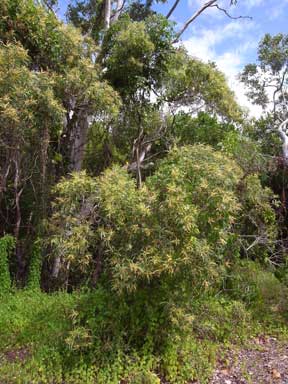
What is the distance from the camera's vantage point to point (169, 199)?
3193 millimetres

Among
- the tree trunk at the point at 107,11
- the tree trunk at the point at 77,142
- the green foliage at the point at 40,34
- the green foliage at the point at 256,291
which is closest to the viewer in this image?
the green foliage at the point at 256,291

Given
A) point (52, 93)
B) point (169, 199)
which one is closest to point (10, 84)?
point (52, 93)

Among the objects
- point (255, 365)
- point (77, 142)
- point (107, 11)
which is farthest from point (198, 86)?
point (255, 365)

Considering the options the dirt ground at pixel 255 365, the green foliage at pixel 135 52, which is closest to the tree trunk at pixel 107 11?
the green foliage at pixel 135 52

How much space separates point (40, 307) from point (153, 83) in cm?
429

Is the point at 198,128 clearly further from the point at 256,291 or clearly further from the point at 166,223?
the point at 166,223

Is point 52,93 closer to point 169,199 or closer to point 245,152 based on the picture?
point 169,199

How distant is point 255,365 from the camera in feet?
12.8

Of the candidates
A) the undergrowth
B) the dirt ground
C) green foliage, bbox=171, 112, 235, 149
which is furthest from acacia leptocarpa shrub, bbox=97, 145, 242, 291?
green foliage, bbox=171, 112, 235, 149

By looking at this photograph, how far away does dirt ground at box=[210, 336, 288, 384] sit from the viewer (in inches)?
142

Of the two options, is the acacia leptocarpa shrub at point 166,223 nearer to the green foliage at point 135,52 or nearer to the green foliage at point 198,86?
the green foliage at point 135,52

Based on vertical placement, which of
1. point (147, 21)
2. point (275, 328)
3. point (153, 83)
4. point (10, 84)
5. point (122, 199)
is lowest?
point (275, 328)

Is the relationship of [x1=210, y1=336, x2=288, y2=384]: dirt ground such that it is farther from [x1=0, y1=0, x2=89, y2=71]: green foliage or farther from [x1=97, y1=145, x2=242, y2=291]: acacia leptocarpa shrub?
[x1=0, y1=0, x2=89, y2=71]: green foliage

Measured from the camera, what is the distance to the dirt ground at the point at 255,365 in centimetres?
361
